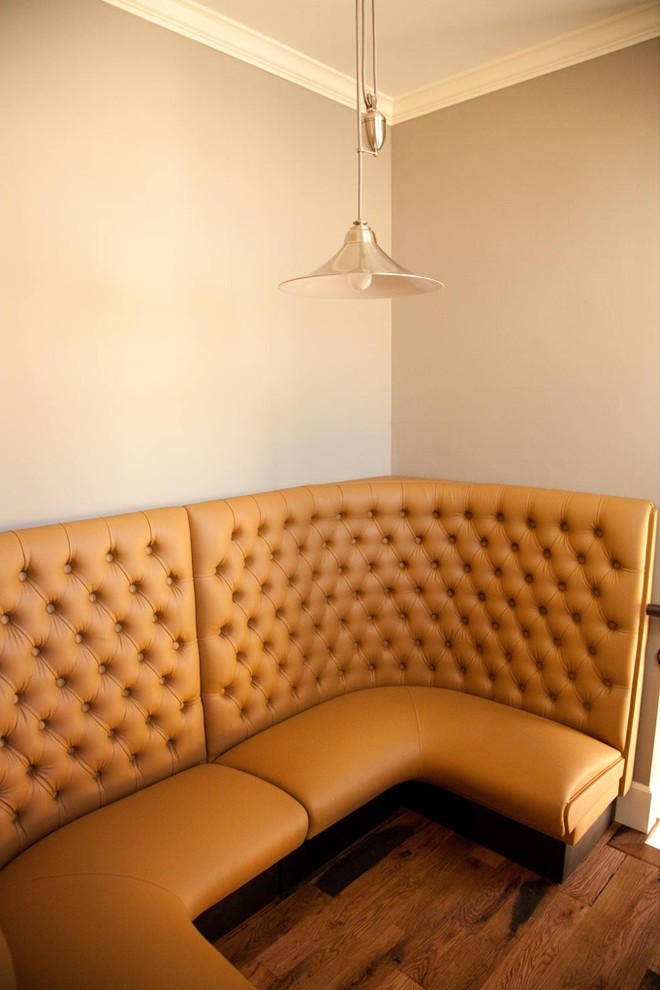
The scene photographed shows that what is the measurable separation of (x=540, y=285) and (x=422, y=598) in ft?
3.99

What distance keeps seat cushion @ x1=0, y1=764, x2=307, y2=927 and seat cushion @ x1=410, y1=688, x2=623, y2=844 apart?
0.55 m

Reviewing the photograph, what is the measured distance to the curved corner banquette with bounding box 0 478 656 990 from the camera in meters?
1.52

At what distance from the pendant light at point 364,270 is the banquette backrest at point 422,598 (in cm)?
77

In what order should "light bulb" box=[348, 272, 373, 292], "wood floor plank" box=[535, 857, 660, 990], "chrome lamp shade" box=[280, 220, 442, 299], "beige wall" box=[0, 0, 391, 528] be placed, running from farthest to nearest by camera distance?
"beige wall" box=[0, 0, 391, 528]
"wood floor plank" box=[535, 857, 660, 990]
"light bulb" box=[348, 272, 373, 292]
"chrome lamp shade" box=[280, 220, 442, 299]

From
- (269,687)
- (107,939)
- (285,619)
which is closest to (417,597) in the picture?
(285,619)

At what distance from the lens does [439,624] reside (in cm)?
257

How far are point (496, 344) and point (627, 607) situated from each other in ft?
3.51

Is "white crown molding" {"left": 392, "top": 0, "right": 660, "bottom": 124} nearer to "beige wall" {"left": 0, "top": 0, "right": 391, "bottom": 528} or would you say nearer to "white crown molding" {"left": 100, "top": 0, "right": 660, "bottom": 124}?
"white crown molding" {"left": 100, "top": 0, "right": 660, "bottom": 124}

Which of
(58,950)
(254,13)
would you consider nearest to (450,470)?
(254,13)

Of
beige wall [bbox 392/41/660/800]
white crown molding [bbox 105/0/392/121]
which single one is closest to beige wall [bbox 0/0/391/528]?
white crown molding [bbox 105/0/392/121]

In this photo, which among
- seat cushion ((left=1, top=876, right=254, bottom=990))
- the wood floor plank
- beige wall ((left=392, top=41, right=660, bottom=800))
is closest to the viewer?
seat cushion ((left=1, top=876, right=254, bottom=990))

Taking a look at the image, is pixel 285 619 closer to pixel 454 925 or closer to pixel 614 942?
pixel 454 925

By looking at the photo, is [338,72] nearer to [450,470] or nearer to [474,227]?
[474,227]

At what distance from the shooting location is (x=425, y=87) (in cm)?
263
